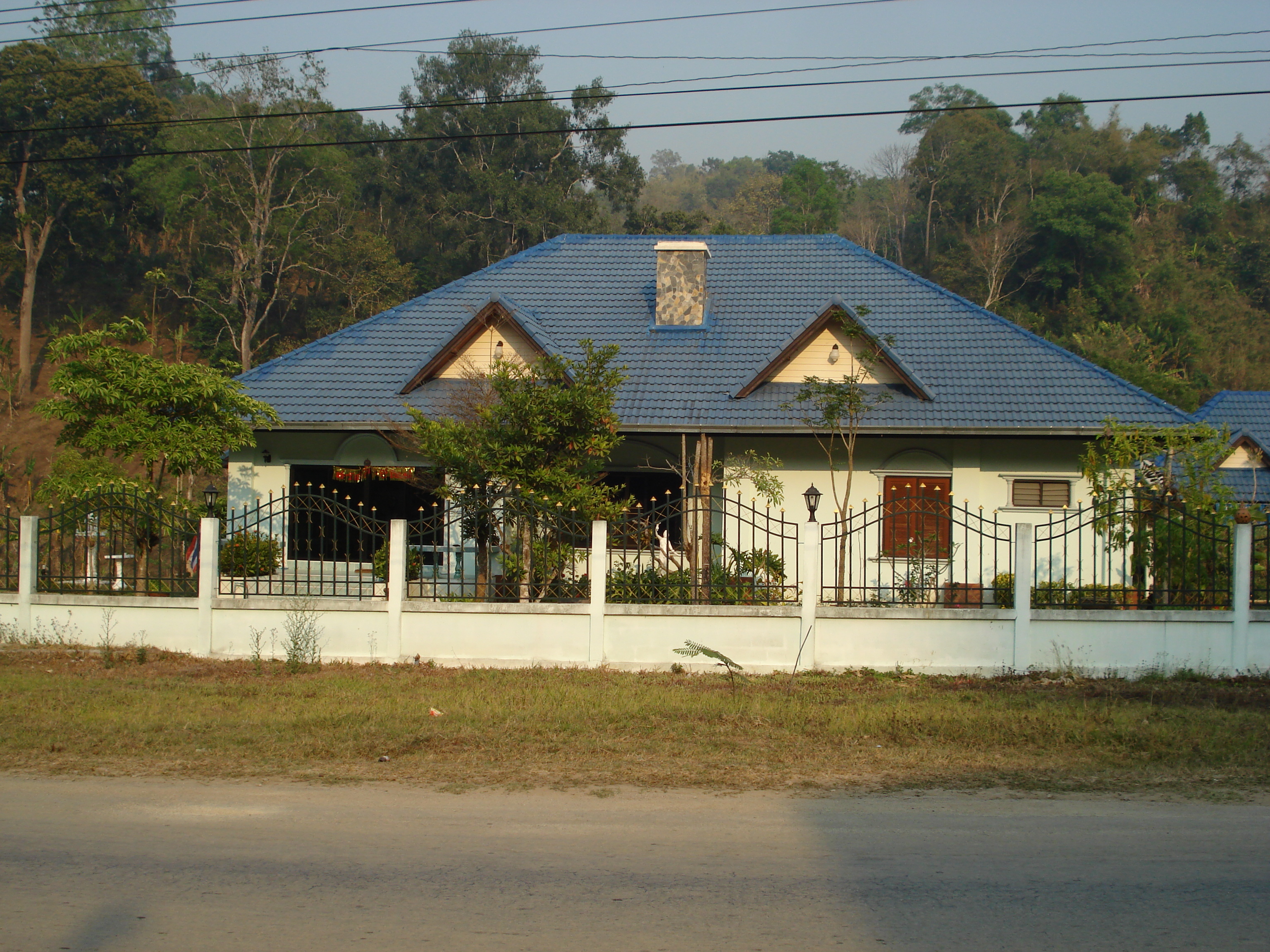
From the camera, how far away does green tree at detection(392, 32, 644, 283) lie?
1693 inches

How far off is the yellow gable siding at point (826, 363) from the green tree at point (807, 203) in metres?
35.8

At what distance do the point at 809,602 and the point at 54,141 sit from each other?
4025 cm

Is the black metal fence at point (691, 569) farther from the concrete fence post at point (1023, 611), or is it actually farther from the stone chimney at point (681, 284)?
the stone chimney at point (681, 284)

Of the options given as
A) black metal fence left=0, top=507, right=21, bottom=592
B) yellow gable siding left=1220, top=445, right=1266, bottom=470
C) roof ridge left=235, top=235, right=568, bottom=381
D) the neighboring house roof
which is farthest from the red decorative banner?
yellow gable siding left=1220, top=445, right=1266, bottom=470

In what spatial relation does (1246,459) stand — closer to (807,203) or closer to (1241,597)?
(1241,597)

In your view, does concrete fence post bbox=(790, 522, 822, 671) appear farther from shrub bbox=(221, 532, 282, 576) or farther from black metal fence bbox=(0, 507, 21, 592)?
black metal fence bbox=(0, 507, 21, 592)

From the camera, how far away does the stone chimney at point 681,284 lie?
18.5m

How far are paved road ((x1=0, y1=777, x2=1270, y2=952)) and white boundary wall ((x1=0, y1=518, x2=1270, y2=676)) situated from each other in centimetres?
407

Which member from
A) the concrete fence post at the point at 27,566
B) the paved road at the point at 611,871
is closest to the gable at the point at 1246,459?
the paved road at the point at 611,871

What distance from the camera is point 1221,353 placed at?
151 ft

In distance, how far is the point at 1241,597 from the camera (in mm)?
10727

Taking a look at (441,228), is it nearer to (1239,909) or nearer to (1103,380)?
(1103,380)

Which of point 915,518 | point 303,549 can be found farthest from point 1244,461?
point 303,549

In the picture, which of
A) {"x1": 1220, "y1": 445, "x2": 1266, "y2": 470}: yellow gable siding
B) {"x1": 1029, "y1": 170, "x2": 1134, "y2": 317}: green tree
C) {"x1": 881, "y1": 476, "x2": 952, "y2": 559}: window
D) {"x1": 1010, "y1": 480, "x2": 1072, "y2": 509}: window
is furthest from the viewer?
{"x1": 1029, "y1": 170, "x2": 1134, "y2": 317}: green tree
